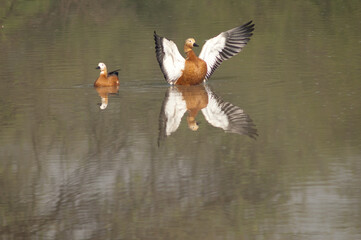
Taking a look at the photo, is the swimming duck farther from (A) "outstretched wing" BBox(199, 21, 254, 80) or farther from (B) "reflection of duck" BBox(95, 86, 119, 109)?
(A) "outstretched wing" BBox(199, 21, 254, 80)

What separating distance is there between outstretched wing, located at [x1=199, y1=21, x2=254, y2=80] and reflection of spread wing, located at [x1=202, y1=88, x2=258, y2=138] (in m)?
2.46

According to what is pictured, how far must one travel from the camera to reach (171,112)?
1228 centimetres

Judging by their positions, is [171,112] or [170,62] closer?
[171,112]

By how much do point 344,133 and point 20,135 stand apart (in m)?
3.76

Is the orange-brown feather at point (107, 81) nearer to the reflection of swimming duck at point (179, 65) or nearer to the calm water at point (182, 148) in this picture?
the calm water at point (182, 148)

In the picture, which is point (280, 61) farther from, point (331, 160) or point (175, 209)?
point (175, 209)

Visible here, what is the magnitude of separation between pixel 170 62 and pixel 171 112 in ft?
9.29

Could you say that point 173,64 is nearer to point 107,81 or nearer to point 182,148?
point 107,81

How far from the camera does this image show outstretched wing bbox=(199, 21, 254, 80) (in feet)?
51.2

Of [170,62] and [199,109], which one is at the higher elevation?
[170,62]

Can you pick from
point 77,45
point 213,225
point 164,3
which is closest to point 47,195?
point 213,225

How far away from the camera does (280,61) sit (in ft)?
56.2

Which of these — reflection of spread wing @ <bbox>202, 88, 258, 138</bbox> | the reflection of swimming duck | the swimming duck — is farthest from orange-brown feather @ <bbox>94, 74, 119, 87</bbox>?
reflection of spread wing @ <bbox>202, 88, 258, 138</bbox>

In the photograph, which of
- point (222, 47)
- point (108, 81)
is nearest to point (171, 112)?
point (108, 81)
